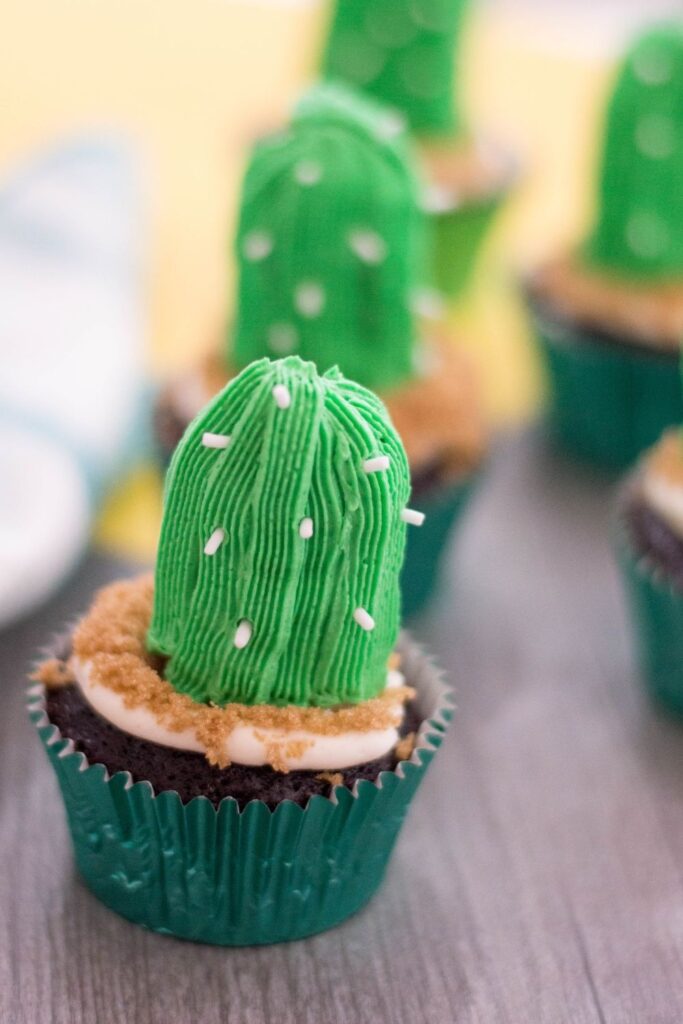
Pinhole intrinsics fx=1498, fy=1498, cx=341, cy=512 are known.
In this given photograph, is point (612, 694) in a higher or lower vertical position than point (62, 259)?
lower

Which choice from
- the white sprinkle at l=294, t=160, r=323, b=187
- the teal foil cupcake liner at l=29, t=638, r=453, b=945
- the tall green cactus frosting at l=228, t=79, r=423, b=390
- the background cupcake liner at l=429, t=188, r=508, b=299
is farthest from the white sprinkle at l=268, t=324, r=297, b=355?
the background cupcake liner at l=429, t=188, r=508, b=299

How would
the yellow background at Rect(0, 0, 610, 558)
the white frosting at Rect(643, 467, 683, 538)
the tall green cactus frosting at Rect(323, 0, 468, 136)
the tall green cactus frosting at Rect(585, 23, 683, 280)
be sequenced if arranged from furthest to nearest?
the yellow background at Rect(0, 0, 610, 558) → the tall green cactus frosting at Rect(323, 0, 468, 136) → the tall green cactus frosting at Rect(585, 23, 683, 280) → the white frosting at Rect(643, 467, 683, 538)

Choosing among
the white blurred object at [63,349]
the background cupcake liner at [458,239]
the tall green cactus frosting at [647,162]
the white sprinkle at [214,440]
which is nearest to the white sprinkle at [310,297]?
the white blurred object at [63,349]

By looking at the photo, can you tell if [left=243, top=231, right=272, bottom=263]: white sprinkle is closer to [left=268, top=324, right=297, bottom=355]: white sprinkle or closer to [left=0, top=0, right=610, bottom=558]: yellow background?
[left=268, top=324, right=297, bottom=355]: white sprinkle

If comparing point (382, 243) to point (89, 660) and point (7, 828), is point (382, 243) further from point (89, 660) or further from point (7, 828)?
point (7, 828)

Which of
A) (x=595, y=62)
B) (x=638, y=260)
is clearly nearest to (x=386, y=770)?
(x=638, y=260)

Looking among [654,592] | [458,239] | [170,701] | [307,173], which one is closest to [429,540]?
[654,592]
